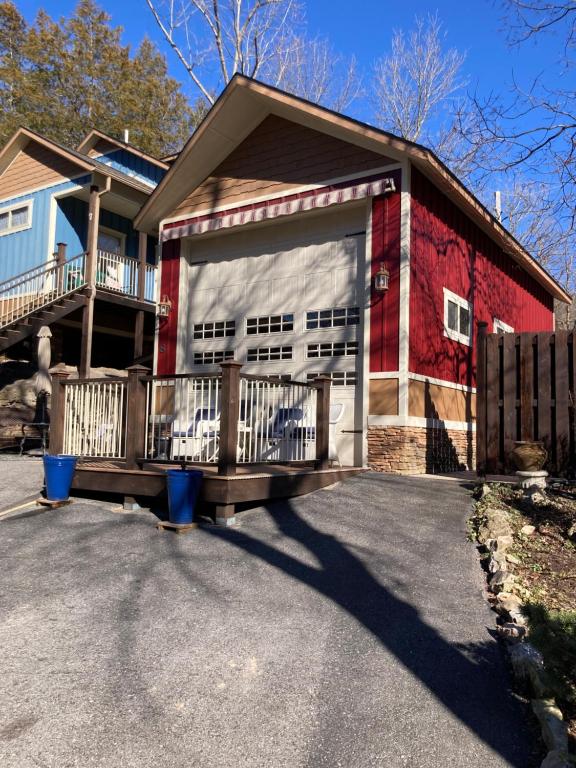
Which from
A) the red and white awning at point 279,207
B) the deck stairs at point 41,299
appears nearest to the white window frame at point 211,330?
the red and white awning at point 279,207

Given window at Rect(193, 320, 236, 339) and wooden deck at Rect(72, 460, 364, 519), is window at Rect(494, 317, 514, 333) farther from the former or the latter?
wooden deck at Rect(72, 460, 364, 519)

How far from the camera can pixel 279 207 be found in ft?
32.1

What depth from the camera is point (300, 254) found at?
996cm

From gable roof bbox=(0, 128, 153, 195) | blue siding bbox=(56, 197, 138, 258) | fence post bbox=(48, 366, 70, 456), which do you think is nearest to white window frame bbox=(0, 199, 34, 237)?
blue siding bbox=(56, 197, 138, 258)

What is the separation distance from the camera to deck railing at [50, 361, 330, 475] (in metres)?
6.52

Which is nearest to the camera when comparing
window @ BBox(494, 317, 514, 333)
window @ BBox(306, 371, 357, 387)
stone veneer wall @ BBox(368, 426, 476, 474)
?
stone veneer wall @ BBox(368, 426, 476, 474)

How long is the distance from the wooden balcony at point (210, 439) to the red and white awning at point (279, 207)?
10.8 ft

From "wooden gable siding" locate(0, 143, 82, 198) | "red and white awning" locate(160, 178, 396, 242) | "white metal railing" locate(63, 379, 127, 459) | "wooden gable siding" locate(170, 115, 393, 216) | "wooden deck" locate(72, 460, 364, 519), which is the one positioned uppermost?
"wooden gable siding" locate(0, 143, 82, 198)

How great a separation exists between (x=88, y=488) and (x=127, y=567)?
7.45 ft

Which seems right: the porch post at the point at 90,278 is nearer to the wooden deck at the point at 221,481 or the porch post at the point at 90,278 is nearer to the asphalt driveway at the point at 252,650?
the wooden deck at the point at 221,481

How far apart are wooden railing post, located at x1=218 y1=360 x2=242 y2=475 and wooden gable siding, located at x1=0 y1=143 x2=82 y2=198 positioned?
11261mm

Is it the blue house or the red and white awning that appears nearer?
the red and white awning

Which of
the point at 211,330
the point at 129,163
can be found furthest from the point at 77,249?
the point at 211,330

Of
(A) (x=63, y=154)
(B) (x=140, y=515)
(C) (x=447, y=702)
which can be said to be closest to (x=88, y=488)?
(B) (x=140, y=515)
